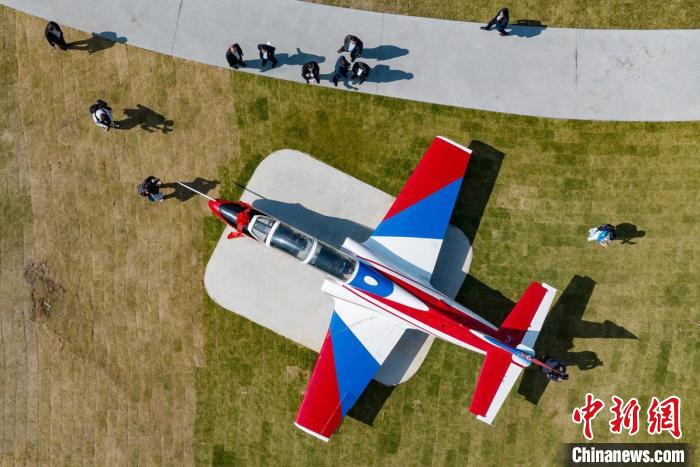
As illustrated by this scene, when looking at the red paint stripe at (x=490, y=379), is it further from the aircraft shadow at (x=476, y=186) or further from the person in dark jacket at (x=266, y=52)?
the person in dark jacket at (x=266, y=52)

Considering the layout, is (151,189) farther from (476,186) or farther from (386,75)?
(476,186)

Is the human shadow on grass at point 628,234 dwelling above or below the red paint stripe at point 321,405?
above

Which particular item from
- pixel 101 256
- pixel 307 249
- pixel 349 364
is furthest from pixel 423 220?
pixel 101 256

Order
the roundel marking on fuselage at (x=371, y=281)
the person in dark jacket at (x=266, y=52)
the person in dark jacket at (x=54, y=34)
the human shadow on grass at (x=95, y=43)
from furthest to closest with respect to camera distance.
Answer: the human shadow on grass at (x=95, y=43)
the person in dark jacket at (x=54, y=34)
the person in dark jacket at (x=266, y=52)
the roundel marking on fuselage at (x=371, y=281)

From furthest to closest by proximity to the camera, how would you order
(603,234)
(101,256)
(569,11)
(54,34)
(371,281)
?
(569,11), (101,256), (54,34), (603,234), (371,281)

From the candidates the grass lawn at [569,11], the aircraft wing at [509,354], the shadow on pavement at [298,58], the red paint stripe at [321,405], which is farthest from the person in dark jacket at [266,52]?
the aircraft wing at [509,354]

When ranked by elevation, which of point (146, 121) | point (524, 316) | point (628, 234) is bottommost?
point (524, 316)

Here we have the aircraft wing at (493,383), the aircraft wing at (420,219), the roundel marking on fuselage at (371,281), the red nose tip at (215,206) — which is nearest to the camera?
the aircraft wing at (493,383)
